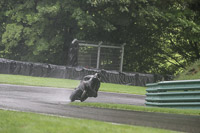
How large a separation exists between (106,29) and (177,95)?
2185cm

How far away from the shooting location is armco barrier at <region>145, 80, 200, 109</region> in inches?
497

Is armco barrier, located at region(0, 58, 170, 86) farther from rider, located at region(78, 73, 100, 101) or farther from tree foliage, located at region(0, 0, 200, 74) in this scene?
rider, located at region(78, 73, 100, 101)

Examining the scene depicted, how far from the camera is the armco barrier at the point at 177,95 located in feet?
41.4

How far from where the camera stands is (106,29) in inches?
1363

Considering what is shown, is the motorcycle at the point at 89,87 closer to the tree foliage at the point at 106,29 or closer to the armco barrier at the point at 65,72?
the armco barrier at the point at 65,72

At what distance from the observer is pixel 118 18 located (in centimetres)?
3588

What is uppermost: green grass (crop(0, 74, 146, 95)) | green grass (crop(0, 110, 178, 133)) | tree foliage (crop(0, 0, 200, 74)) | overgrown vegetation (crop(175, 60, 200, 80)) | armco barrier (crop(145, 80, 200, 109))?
tree foliage (crop(0, 0, 200, 74))

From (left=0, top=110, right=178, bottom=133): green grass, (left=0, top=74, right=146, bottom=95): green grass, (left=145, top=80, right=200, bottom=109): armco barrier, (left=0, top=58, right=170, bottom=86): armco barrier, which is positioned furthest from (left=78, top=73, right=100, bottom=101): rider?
(left=0, top=58, right=170, bottom=86): armco barrier

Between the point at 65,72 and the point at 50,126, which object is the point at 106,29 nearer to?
the point at 65,72

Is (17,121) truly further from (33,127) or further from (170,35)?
(170,35)

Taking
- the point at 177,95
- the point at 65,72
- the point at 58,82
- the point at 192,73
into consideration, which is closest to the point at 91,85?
the point at 177,95

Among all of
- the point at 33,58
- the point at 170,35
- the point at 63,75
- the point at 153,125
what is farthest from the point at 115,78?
the point at 153,125

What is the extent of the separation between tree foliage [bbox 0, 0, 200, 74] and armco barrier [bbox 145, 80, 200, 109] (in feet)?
62.3

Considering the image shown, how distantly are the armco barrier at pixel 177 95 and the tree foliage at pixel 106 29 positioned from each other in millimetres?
18996
